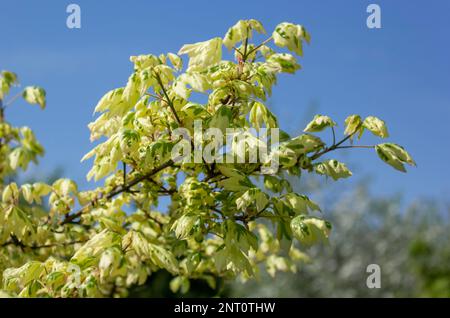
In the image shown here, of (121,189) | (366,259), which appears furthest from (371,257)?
(121,189)

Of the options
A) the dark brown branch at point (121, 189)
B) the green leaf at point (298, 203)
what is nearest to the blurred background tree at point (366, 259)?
the dark brown branch at point (121, 189)

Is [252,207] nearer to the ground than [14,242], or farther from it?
farther from it

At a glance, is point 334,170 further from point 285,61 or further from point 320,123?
point 285,61

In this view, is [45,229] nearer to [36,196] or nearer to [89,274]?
[36,196]

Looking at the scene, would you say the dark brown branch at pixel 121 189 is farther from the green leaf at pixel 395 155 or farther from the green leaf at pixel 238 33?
the green leaf at pixel 395 155

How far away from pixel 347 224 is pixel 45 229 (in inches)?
243

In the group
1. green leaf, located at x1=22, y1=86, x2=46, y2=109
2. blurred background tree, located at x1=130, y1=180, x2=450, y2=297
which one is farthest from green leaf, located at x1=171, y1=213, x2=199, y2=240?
blurred background tree, located at x1=130, y1=180, x2=450, y2=297

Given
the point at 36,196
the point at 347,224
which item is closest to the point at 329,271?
the point at 347,224

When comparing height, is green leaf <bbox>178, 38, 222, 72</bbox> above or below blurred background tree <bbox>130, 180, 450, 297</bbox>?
above

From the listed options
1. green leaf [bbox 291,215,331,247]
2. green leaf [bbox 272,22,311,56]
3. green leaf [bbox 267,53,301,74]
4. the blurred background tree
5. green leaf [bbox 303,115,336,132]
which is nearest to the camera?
green leaf [bbox 291,215,331,247]

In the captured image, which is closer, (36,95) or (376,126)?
(376,126)

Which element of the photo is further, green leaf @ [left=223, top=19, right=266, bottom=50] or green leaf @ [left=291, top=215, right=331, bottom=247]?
green leaf @ [left=223, top=19, right=266, bottom=50]

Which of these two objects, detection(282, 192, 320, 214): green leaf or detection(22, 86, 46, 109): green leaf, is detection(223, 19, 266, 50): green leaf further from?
detection(22, 86, 46, 109): green leaf
